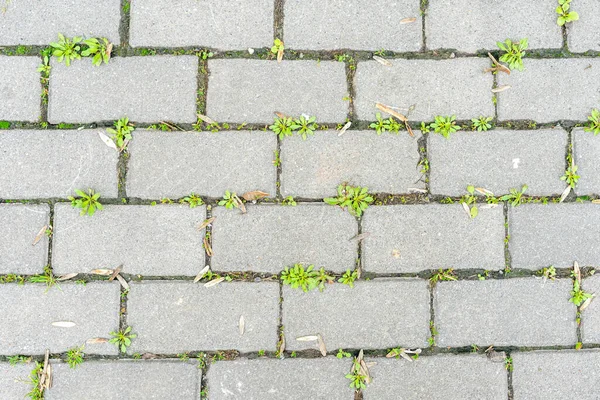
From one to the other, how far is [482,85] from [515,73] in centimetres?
17

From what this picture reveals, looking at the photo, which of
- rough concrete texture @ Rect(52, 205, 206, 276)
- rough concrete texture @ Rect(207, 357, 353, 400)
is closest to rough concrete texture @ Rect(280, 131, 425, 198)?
rough concrete texture @ Rect(52, 205, 206, 276)

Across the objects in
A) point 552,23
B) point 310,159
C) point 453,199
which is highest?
point 552,23

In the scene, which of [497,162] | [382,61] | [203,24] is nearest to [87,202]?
[203,24]

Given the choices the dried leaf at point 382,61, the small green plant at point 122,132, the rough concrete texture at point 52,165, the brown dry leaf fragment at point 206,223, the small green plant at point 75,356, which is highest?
the dried leaf at point 382,61

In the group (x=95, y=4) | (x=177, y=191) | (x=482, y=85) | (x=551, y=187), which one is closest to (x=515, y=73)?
(x=482, y=85)

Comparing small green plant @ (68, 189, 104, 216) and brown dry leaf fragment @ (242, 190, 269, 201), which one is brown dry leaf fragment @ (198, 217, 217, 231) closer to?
brown dry leaf fragment @ (242, 190, 269, 201)

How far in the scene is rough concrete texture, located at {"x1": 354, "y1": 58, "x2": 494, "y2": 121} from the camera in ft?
8.36

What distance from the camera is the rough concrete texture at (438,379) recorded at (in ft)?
8.20

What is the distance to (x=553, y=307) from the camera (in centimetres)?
254

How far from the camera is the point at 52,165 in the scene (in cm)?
248

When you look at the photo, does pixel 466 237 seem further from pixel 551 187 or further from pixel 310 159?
pixel 310 159

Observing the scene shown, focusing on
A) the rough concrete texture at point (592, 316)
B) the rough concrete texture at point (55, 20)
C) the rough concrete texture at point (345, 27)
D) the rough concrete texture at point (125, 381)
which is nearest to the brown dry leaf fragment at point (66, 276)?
the rough concrete texture at point (125, 381)

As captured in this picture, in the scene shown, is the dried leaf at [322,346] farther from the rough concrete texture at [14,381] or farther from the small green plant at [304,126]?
the rough concrete texture at [14,381]

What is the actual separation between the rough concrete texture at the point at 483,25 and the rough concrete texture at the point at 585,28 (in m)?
0.08
